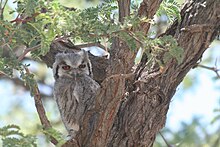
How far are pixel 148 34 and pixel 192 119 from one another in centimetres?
307

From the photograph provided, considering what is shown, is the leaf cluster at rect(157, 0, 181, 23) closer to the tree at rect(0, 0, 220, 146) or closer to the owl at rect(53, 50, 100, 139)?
the tree at rect(0, 0, 220, 146)

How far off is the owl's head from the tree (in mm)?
252

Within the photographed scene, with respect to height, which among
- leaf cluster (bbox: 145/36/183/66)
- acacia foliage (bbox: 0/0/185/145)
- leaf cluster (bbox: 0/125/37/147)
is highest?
acacia foliage (bbox: 0/0/185/145)

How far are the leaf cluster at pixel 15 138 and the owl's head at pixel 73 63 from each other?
1662mm

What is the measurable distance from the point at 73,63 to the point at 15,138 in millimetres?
1767

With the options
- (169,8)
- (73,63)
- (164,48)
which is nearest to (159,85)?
(169,8)

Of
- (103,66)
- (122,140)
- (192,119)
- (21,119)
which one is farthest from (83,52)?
(21,119)

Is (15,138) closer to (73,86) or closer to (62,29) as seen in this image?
(62,29)

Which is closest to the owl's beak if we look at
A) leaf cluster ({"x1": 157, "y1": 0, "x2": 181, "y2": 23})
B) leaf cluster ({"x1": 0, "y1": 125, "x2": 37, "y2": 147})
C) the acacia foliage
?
leaf cluster ({"x1": 157, "y1": 0, "x2": 181, "y2": 23})

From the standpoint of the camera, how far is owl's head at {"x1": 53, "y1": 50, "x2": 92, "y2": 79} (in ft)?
14.0

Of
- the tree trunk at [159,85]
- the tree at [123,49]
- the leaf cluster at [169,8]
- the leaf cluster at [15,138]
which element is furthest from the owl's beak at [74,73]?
the leaf cluster at [15,138]

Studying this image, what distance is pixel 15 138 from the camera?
2600 millimetres

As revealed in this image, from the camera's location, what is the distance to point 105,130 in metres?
3.35

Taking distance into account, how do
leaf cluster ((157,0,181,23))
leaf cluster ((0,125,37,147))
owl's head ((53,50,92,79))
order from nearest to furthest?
leaf cluster ((0,125,37,147)) → leaf cluster ((157,0,181,23)) → owl's head ((53,50,92,79))
